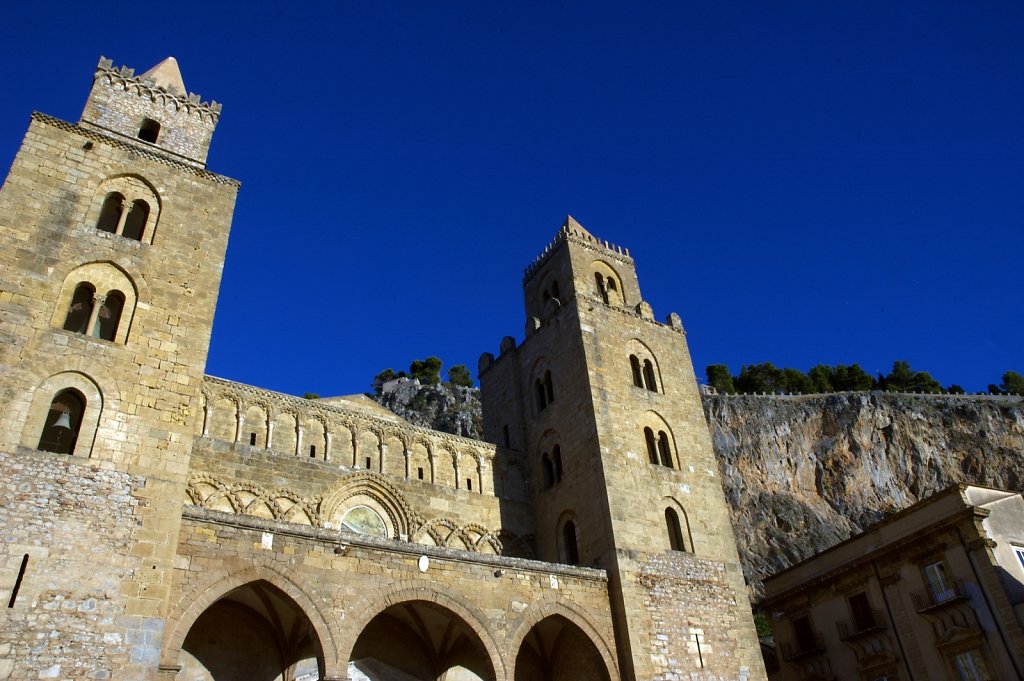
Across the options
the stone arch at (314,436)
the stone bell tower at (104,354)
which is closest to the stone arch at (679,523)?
the stone arch at (314,436)

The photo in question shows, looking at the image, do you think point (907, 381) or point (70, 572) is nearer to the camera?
point (70, 572)

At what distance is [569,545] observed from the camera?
22375 mm

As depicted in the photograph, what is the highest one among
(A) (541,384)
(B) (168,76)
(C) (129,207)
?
(B) (168,76)

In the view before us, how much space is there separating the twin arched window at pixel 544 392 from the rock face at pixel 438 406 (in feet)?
111

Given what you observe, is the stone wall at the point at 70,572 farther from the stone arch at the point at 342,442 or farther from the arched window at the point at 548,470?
the arched window at the point at 548,470

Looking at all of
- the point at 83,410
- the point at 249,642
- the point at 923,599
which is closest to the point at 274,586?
the point at 249,642

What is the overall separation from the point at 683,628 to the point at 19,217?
17534 mm

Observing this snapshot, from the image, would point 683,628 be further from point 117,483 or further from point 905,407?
point 905,407

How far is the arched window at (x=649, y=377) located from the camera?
2483cm

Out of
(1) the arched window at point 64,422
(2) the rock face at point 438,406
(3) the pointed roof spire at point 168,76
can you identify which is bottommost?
(1) the arched window at point 64,422

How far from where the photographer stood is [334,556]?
15594mm

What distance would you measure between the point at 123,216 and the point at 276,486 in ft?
24.4

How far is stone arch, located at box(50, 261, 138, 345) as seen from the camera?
49.4ft

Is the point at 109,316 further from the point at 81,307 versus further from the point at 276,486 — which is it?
the point at 276,486
